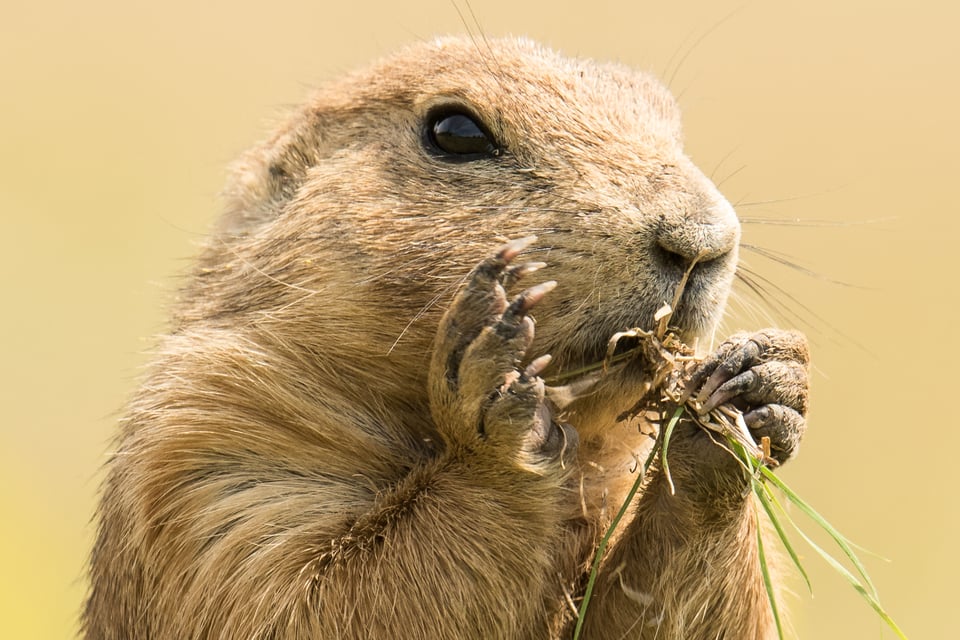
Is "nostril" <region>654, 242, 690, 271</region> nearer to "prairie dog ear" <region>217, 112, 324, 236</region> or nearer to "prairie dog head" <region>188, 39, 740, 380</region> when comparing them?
"prairie dog head" <region>188, 39, 740, 380</region>

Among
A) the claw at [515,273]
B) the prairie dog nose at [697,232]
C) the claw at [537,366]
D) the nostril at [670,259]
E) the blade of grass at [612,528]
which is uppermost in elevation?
the prairie dog nose at [697,232]

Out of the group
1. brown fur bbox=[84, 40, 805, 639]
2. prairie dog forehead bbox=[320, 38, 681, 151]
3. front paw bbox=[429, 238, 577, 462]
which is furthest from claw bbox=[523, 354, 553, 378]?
prairie dog forehead bbox=[320, 38, 681, 151]

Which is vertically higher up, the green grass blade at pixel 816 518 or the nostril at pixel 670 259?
the nostril at pixel 670 259

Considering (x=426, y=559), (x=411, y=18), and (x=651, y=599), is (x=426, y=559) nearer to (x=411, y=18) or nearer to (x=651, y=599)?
(x=651, y=599)

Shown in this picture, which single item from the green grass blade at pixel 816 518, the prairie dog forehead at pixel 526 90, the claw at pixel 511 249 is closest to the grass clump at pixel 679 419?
the green grass blade at pixel 816 518

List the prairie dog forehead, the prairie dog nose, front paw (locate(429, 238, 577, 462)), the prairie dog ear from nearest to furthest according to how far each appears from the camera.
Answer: front paw (locate(429, 238, 577, 462))
the prairie dog nose
the prairie dog forehead
the prairie dog ear

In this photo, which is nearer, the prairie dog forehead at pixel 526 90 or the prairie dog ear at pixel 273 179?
the prairie dog forehead at pixel 526 90

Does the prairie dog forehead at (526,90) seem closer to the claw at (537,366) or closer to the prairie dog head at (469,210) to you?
the prairie dog head at (469,210)
